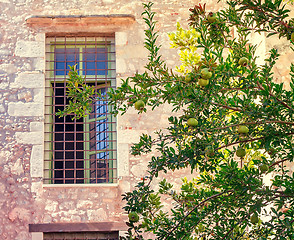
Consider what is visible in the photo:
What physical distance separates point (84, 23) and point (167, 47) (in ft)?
3.70

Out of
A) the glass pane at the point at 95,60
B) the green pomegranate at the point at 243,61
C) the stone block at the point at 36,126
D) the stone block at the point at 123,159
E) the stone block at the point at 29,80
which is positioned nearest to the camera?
the green pomegranate at the point at 243,61

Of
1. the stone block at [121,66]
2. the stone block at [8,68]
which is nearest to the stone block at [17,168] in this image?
the stone block at [8,68]

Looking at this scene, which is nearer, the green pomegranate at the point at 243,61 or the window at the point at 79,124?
the green pomegranate at the point at 243,61

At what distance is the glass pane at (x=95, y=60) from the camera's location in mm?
6745

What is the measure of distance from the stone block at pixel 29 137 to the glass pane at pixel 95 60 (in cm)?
105

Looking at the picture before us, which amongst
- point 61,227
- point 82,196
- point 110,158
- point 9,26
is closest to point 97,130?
point 110,158

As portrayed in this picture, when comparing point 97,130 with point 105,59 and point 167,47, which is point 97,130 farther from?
point 167,47

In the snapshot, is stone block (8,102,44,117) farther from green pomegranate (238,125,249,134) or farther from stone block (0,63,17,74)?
green pomegranate (238,125,249,134)

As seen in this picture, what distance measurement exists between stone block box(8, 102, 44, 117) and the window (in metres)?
0.11

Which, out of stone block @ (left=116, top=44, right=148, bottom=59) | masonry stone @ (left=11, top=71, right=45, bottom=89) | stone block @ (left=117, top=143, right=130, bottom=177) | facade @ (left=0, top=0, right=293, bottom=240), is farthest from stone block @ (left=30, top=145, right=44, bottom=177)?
stone block @ (left=116, top=44, right=148, bottom=59)

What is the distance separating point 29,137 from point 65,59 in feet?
3.81

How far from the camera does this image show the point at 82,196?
619cm

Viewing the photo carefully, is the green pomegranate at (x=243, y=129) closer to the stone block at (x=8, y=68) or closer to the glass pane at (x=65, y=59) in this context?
the glass pane at (x=65, y=59)

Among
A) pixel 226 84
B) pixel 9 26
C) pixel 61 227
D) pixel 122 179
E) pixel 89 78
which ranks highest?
pixel 9 26
